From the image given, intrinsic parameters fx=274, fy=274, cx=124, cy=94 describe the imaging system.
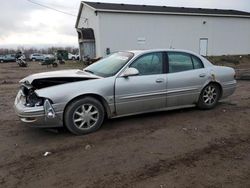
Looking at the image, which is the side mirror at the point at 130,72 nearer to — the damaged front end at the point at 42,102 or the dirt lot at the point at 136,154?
the damaged front end at the point at 42,102

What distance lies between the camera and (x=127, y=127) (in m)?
5.25

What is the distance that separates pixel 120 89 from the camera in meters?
5.14

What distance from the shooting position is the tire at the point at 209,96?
20.6 ft

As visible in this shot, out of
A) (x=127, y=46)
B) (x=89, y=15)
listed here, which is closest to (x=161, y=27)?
(x=127, y=46)

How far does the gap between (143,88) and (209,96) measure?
1.91 meters

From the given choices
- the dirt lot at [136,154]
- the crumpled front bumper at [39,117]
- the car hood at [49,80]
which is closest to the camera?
the dirt lot at [136,154]

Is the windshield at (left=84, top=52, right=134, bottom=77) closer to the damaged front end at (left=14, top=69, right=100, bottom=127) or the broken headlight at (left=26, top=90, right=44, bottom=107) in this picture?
the damaged front end at (left=14, top=69, right=100, bottom=127)

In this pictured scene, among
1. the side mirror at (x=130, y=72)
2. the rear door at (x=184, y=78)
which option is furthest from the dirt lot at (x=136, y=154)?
the side mirror at (x=130, y=72)

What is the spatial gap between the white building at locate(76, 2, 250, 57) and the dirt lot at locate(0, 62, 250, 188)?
22.2 metres

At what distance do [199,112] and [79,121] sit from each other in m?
2.85

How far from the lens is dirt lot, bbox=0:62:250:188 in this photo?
3320 millimetres

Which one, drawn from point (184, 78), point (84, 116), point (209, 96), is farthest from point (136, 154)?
point (209, 96)

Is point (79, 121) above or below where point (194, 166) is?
above

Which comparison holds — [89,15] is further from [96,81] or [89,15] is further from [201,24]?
[96,81]
